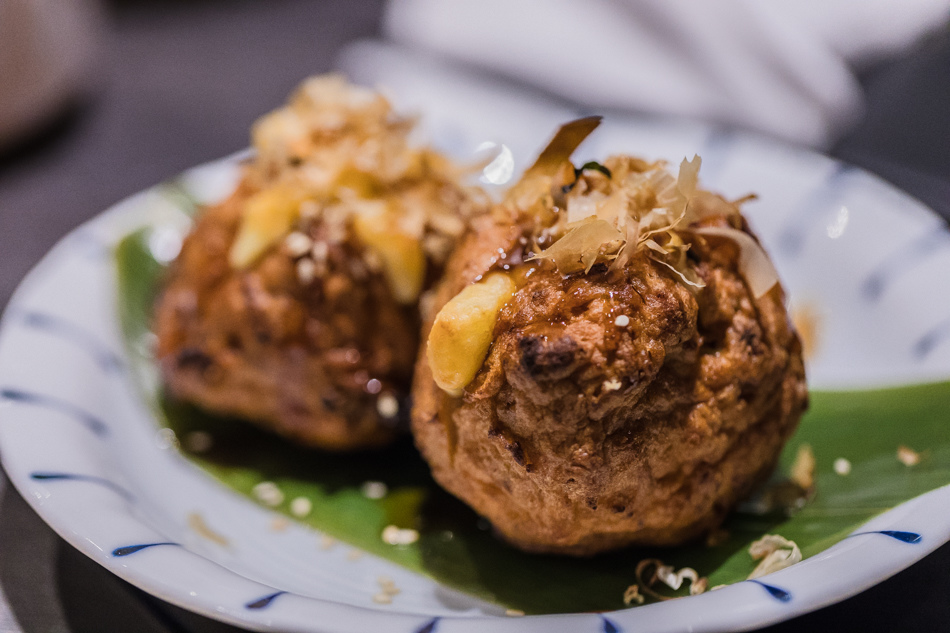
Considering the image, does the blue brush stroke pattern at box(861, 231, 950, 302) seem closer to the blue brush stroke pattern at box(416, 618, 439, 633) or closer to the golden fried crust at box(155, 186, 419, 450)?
the golden fried crust at box(155, 186, 419, 450)

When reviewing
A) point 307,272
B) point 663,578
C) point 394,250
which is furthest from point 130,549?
point 663,578

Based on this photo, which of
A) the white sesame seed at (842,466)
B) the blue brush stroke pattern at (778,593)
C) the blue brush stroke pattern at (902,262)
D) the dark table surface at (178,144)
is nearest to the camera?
the blue brush stroke pattern at (778,593)

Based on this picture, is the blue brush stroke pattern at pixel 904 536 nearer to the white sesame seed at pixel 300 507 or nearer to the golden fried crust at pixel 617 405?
the golden fried crust at pixel 617 405

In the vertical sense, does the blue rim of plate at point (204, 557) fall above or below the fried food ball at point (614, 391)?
below

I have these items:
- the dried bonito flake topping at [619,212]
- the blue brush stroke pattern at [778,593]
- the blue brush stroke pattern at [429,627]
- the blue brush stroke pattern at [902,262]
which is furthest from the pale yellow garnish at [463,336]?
the blue brush stroke pattern at [902,262]

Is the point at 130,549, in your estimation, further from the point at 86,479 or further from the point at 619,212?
the point at 619,212

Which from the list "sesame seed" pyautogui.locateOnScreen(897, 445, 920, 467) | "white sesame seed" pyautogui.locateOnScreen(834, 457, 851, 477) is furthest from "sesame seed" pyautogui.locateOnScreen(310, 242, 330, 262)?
"sesame seed" pyautogui.locateOnScreen(897, 445, 920, 467)

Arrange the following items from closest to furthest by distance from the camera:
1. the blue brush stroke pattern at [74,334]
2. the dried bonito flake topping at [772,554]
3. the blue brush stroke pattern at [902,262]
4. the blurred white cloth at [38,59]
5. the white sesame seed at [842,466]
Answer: the dried bonito flake topping at [772,554], the white sesame seed at [842,466], the blue brush stroke pattern at [902,262], the blue brush stroke pattern at [74,334], the blurred white cloth at [38,59]

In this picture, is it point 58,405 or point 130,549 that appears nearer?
point 130,549
